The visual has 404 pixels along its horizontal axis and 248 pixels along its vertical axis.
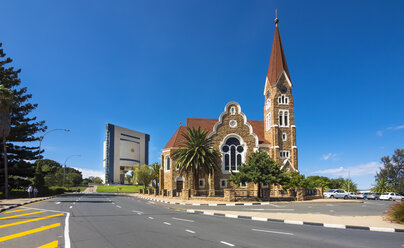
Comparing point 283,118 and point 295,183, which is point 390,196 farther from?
point 283,118

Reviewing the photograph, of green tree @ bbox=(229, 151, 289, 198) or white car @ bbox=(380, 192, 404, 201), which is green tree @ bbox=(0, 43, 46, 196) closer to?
green tree @ bbox=(229, 151, 289, 198)

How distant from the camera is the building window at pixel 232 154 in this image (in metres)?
44.6

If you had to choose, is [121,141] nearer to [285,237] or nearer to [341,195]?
[341,195]

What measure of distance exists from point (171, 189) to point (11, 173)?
73.8 feet

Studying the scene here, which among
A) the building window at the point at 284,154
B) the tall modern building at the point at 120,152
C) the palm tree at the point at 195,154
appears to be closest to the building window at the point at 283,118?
Result: the building window at the point at 284,154

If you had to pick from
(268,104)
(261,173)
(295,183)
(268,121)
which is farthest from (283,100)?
(261,173)

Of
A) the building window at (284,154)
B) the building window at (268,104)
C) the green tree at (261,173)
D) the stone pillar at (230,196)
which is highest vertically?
the building window at (268,104)

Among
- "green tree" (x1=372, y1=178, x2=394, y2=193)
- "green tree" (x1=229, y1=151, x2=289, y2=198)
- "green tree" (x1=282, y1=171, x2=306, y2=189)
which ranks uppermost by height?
"green tree" (x1=229, y1=151, x2=289, y2=198)

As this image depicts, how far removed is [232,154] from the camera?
4494cm

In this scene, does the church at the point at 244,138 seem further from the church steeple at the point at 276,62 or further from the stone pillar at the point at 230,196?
the stone pillar at the point at 230,196

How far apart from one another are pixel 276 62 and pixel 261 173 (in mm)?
24367

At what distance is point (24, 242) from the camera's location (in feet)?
27.0

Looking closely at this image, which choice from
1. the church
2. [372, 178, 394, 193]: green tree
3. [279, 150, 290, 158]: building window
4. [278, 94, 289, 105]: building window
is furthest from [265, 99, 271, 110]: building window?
[372, 178, 394, 193]: green tree

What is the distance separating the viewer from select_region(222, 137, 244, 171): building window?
44625 millimetres
